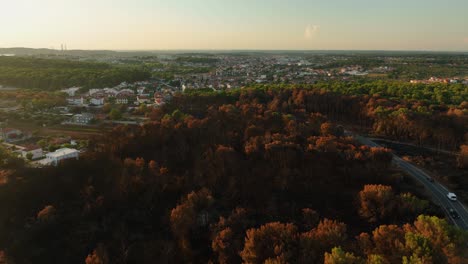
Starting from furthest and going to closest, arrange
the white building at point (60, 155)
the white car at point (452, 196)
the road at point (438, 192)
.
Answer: the white building at point (60, 155), the white car at point (452, 196), the road at point (438, 192)

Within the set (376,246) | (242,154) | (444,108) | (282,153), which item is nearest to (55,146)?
(242,154)

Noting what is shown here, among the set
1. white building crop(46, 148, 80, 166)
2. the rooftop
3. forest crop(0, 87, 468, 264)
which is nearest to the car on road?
forest crop(0, 87, 468, 264)

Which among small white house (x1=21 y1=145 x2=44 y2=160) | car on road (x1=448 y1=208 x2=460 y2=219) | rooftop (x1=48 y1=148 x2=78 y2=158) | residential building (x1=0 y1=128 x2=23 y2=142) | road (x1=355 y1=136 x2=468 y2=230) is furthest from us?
residential building (x1=0 y1=128 x2=23 y2=142)

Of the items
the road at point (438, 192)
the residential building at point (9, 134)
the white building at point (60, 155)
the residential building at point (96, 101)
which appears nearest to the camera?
the road at point (438, 192)

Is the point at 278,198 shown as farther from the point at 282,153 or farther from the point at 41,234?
the point at 41,234

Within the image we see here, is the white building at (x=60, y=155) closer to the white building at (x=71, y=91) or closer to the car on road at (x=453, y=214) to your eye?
the car on road at (x=453, y=214)

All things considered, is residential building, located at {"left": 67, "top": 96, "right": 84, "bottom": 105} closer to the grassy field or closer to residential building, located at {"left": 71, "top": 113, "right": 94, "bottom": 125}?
residential building, located at {"left": 71, "top": 113, "right": 94, "bottom": 125}

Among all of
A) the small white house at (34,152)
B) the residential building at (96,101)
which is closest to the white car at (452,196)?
the small white house at (34,152)
